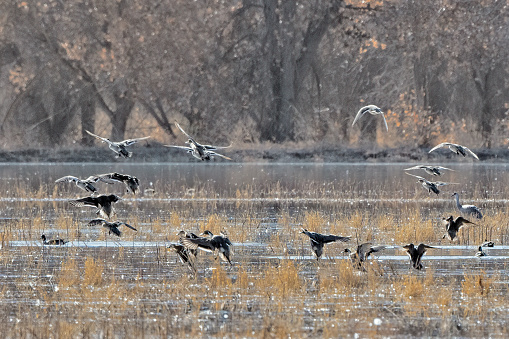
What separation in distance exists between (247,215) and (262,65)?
27.5 m

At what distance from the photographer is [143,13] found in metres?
47.8

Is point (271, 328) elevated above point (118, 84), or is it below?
below

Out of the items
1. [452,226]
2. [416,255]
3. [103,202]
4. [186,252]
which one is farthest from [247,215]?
[416,255]

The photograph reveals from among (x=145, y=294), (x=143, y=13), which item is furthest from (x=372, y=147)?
(x=145, y=294)

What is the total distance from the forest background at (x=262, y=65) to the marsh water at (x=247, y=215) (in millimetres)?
6001

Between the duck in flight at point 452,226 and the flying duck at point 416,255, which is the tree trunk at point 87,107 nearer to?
the duck in flight at point 452,226

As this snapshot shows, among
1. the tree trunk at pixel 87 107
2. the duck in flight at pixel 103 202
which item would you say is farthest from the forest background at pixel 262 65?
the duck in flight at pixel 103 202

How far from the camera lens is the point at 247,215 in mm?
21594

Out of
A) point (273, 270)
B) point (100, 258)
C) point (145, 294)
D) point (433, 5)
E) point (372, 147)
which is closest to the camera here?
point (145, 294)

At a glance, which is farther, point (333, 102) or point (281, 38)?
point (333, 102)

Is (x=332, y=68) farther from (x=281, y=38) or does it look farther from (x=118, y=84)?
(x=118, y=84)

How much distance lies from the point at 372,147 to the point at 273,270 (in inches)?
1401

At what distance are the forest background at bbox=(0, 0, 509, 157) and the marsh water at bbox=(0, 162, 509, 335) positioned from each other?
600 cm

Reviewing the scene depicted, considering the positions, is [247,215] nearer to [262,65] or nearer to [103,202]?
[103,202]
